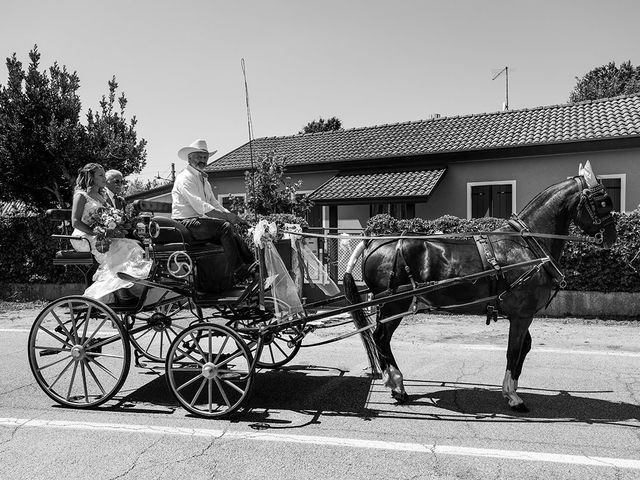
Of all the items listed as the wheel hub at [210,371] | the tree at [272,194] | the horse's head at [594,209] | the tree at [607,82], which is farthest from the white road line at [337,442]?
the tree at [607,82]

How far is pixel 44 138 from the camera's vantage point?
14203mm

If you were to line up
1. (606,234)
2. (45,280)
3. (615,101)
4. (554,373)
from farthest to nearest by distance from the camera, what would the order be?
(615,101) < (45,280) < (554,373) < (606,234)

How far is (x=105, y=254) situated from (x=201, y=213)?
3.52 feet

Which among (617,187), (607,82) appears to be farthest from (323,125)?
(617,187)

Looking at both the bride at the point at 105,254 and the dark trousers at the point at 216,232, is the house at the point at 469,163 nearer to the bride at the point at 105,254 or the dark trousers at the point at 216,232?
the dark trousers at the point at 216,232

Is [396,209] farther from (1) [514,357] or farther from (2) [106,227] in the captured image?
(2) [106,227]

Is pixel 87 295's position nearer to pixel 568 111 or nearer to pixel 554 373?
pixel 554 373

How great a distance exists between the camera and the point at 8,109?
14.2 metres

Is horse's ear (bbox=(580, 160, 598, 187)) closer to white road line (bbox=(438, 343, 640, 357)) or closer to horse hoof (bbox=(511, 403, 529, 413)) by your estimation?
horse hoof (bbox=(511, 403, 529, 413))

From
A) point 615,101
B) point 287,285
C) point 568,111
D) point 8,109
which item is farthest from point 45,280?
point 615,101

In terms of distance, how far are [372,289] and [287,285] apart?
956 mm

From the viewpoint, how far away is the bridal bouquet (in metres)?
5.40

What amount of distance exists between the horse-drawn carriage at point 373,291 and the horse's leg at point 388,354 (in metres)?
0.01

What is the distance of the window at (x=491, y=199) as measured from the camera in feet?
52.4
